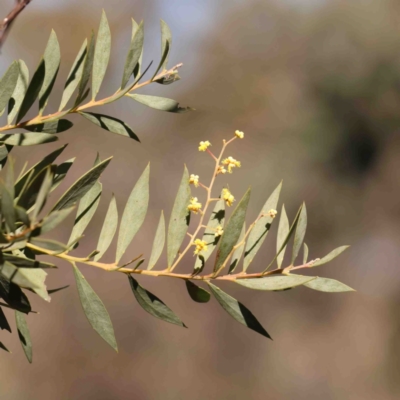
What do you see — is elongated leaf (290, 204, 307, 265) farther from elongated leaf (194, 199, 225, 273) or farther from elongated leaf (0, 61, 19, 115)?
elongated leaf (0, 61, 19, 115)

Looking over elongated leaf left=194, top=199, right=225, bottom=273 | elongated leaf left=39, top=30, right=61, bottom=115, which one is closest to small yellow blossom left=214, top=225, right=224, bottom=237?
elongated leaf left=194, top=199, right=225, bottom=273

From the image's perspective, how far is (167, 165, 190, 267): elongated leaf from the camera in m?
0.23

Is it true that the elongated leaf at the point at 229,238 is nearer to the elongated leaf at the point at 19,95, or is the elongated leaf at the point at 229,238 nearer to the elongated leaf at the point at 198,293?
the elongated leaf at the point at 198,293

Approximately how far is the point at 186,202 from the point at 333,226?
146cm

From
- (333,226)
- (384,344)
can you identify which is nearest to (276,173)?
(333,226)

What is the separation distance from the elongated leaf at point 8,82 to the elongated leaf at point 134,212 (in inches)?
2.8

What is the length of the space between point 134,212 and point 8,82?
83mm

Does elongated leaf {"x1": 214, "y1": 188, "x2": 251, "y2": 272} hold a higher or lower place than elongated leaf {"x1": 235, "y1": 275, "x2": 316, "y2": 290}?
higher

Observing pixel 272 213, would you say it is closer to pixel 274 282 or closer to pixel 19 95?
pixel 274 282

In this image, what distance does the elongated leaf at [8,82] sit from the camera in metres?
0.22

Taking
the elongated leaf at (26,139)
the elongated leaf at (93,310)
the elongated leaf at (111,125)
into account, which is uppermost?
the elongated leaf at (111,125)

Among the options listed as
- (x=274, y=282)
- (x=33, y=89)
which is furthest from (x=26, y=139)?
(x=274, y=282)

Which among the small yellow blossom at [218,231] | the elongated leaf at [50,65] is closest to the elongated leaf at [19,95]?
the elongated leaf at [50,65]

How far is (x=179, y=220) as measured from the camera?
0.23 meters
